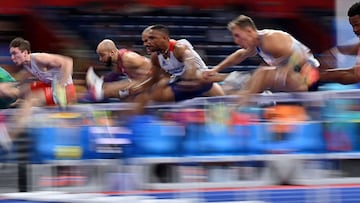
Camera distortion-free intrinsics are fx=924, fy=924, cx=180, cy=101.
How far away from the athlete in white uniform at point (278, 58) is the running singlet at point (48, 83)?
182 cm

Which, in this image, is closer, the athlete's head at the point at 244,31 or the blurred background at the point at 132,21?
the athlete's head at the point at 244,31

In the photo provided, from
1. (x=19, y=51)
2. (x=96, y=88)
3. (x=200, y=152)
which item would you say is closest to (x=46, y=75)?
(x=19, y=51)

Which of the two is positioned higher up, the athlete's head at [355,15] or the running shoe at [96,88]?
the athlete's head at [355,15]

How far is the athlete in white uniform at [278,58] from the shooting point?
7340 mm

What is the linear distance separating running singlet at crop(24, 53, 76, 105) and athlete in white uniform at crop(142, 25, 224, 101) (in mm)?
928

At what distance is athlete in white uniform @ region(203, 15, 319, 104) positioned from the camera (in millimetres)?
7340

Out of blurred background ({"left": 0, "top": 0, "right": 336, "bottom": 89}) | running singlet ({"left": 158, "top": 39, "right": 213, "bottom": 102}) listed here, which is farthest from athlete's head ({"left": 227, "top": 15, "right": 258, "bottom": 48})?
blurred background ({"left": 0, "top": 0, "right": 336, "bottom": 89})

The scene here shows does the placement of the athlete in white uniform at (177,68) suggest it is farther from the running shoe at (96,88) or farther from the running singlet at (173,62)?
the running shoe at (96,88)

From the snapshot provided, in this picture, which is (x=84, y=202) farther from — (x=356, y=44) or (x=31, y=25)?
(x=31, y=25)

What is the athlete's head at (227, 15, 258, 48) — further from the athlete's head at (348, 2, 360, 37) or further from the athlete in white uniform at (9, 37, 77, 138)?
the athlete in white uniform at (9, 37, 77, 138)

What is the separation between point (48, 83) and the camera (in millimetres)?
8789

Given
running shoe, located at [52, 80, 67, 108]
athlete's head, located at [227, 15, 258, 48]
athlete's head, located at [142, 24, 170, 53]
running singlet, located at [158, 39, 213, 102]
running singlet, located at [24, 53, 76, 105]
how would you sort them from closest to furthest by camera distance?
athlete's head, located at [227, 15, 258, 48], running singlet, located at [158, 39, 213, 102], athlete's head, located at [142, 24, 170, 53], running shoe, located at [52, 80, 67, 108], running singlet, located at [24, 53, 76, 105]

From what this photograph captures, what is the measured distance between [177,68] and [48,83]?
1.39m

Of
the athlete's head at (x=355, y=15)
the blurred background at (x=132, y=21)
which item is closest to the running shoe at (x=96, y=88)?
the athlete's head at (x=355, y=15)
